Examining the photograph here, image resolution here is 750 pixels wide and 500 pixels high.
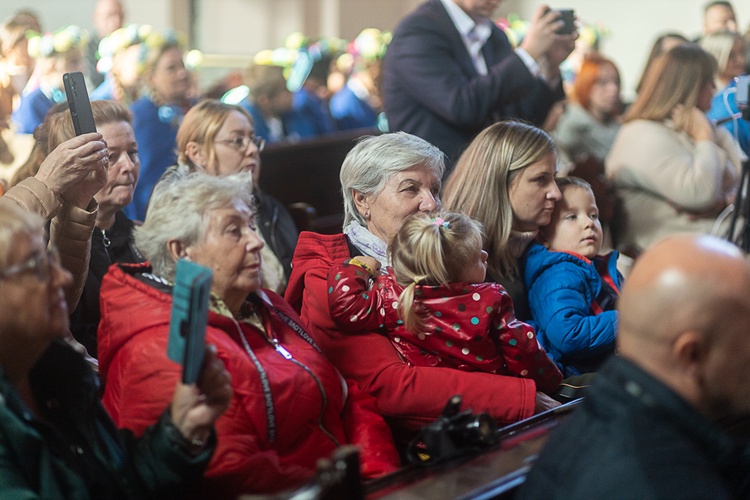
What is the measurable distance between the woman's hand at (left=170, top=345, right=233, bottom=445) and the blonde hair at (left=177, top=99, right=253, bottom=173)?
1.95m

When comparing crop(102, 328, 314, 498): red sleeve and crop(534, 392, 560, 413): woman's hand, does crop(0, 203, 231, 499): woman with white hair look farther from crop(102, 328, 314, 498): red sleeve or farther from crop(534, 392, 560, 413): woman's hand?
crop(534, 392, 560, 413): woman's hand

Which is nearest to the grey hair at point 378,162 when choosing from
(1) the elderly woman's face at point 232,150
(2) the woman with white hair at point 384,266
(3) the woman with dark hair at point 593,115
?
(2) the woman with white hair at point 384,266

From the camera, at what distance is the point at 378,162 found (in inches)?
106

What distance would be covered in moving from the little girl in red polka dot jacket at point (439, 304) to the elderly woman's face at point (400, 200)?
224 mm

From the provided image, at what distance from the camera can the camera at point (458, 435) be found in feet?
6.06

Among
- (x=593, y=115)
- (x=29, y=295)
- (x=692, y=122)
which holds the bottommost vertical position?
(x=593, y=115)

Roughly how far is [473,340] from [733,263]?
92 cm

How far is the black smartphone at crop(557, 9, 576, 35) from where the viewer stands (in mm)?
3613

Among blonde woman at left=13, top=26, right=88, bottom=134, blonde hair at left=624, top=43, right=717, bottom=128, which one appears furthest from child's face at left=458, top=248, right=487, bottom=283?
blonde woman at left=13, top=26, right=88, bottom=134

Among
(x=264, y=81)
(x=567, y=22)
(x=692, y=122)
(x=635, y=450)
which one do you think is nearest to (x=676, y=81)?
(x=692, y=122)

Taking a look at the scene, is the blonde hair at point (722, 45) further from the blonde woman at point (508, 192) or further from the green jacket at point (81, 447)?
the green jacket at point (81, 447)

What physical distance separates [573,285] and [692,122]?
1.96m

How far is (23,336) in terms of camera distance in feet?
5.30

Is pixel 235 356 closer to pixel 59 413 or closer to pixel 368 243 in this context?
pixel 59 413
